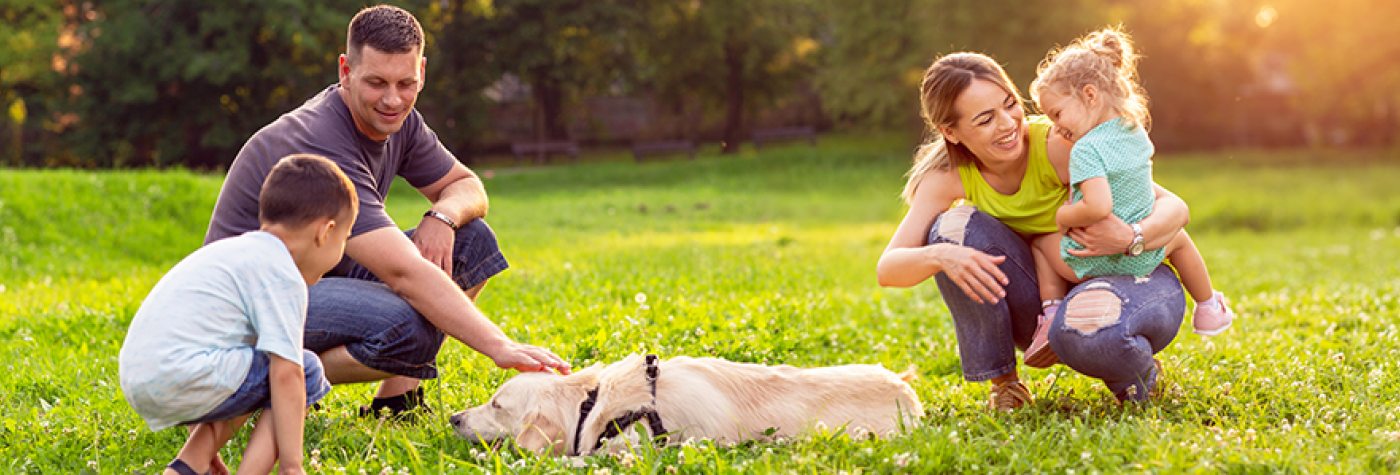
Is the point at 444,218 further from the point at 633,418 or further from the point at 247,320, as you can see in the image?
the point at 633,418

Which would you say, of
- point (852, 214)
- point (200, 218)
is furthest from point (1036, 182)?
point (852, 214)

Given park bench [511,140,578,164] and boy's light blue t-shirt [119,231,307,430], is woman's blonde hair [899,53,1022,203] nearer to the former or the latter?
boy's light blue t-shirt [119,231,307,430]

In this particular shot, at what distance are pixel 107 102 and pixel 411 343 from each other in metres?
31.4

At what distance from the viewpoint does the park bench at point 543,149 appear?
1345 inches

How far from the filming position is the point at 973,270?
382cm

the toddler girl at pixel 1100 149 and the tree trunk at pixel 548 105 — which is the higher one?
the toddler girl at pixel 1100 149

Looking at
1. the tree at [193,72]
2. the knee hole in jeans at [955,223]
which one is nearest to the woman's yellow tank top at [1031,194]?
the knee hole in jeans at [955,223]

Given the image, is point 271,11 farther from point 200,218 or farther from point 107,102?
point 200,218

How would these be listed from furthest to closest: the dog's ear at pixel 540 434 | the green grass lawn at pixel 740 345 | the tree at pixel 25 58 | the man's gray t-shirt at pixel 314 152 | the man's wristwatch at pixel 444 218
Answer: the tree at pixel 25 58
the man's wristwatch at pixel 444 218
the man's gray t-shirt at pixel 314 152
the dog's ear at pixel 540 434
the green grass lawn at pixel 740 345

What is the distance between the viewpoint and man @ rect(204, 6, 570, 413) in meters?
3.77

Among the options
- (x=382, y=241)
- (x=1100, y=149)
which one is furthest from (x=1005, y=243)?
(x=382, y=241)

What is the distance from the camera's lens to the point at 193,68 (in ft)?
88.1

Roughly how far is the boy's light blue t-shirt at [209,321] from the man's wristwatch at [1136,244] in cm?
311

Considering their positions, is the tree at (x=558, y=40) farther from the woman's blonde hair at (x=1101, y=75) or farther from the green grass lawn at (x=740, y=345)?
the woman's blonde hair at (x=1101, y=75)
